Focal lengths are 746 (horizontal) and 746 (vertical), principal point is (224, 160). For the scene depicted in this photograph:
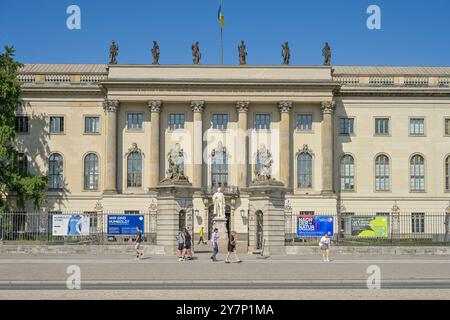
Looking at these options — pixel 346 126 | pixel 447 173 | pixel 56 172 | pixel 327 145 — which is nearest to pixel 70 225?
pixel 56 172

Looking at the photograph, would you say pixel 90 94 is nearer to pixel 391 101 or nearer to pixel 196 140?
pixel 196 140

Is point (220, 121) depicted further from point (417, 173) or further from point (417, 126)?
point (417, 173)

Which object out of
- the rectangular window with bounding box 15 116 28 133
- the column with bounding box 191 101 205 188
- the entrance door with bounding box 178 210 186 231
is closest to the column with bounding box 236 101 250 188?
the column with bounding box 191 101 205 188

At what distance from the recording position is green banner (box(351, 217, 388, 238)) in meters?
49.9

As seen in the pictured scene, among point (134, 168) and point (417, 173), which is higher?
point (134, 168)

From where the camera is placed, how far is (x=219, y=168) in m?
73.9

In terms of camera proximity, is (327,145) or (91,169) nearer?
A: (327,145)

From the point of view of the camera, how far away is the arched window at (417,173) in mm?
75188

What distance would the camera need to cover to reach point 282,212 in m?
42.2

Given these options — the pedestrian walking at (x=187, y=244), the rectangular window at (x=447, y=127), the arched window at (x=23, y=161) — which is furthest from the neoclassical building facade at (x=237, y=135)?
the pedestrian walking at (x=187, y=244)

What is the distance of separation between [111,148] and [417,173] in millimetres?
30685

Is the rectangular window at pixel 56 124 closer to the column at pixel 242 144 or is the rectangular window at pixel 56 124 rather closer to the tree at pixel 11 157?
the tree at pixel 11 157

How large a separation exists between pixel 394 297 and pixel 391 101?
57.4m
